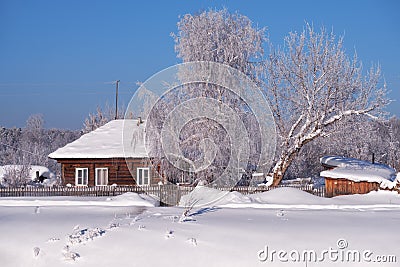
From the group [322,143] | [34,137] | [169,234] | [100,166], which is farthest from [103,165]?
[34,137]

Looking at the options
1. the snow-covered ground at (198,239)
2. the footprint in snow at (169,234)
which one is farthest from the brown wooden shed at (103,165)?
the footprint in snow at (169,234)

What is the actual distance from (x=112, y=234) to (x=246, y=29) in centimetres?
1694

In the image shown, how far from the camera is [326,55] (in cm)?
2498

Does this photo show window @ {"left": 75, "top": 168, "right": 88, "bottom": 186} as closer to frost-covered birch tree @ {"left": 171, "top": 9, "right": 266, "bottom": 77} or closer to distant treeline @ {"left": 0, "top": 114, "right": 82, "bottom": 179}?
frost-covered birch tree @ {"left": 171, "top": 9, "right": 266, "bottom": 77}

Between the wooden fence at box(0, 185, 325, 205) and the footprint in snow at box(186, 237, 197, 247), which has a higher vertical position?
the footprint in snow at box(186, 237, 197, 247)

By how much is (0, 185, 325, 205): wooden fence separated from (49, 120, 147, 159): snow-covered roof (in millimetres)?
2547

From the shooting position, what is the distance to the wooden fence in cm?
2216

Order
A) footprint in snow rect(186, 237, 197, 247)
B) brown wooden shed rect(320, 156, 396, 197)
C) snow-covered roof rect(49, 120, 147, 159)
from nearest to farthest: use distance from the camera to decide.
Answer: footprint in snow rect(186, 237, 197, 247) → brown wooden shed rect(320, 156, 396, 197) → snow-covered roof rect(49, 120, 147, 159)

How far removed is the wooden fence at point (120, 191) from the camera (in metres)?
22.2

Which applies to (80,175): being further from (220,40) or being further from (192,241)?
(192,241)

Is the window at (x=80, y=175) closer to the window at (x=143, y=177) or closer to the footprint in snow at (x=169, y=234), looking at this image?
the window at (x=143, y=177)

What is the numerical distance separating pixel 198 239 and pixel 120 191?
49.7 ft

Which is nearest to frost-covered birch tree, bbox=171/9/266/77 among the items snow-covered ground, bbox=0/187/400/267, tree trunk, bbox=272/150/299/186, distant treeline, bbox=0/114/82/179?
tree trunk, bbox=272/150/299/186

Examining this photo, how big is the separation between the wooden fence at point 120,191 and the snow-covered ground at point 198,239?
9.68 m
